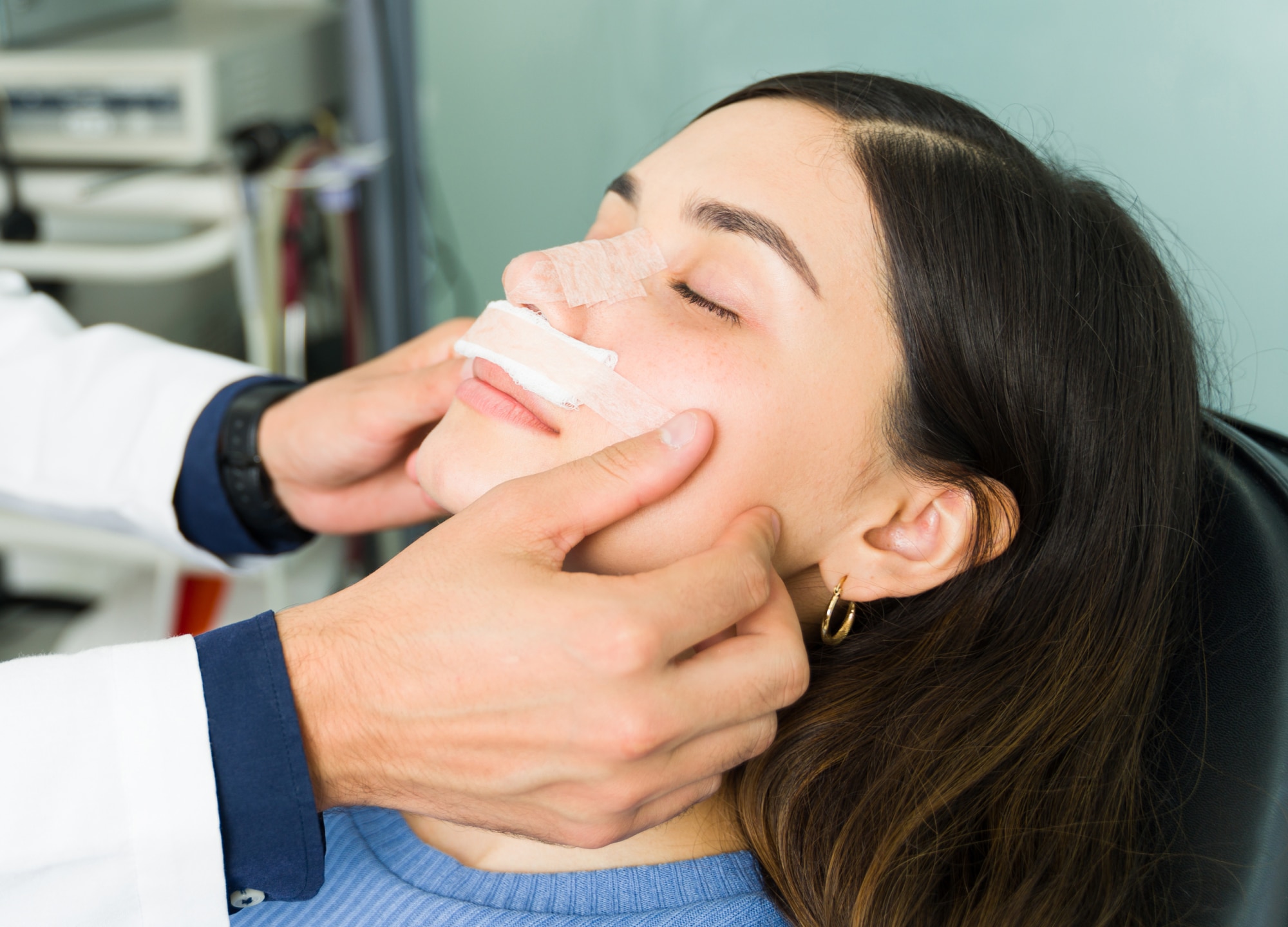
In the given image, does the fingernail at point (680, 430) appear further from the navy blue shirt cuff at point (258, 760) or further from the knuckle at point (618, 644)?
the navy blue shirt cuff at point (258, 760)

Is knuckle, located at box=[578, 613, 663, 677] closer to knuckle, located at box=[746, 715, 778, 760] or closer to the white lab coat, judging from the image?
knuckle, located at box=[746, 715, 778, 760]

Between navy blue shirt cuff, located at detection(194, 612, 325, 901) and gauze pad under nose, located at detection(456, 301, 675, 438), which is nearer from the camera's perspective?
navy blue shirt cuff, located at detection(194, 612, 325, 901)

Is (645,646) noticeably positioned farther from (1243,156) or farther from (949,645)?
(1243,156)

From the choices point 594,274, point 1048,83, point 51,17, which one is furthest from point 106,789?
point 51,17

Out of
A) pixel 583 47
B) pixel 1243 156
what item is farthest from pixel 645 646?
pixel 583 47

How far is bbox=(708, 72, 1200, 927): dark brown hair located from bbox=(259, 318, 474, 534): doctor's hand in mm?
553

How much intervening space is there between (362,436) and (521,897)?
1.95 ft

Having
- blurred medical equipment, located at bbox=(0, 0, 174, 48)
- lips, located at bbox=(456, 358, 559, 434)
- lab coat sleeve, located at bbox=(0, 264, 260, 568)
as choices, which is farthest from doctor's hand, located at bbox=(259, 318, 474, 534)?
blurred medical equipment, located at bbox=(0, 0, 174, 48)

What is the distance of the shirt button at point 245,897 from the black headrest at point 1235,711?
71 centimetres

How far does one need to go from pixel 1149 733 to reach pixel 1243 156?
2.45 ft

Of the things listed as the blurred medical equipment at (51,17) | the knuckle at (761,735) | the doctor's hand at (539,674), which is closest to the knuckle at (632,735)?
the doctor's hand at (539,674)

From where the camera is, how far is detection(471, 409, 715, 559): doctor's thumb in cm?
76

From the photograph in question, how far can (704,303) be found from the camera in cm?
90

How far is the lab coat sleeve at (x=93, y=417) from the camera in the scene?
4.32ft
